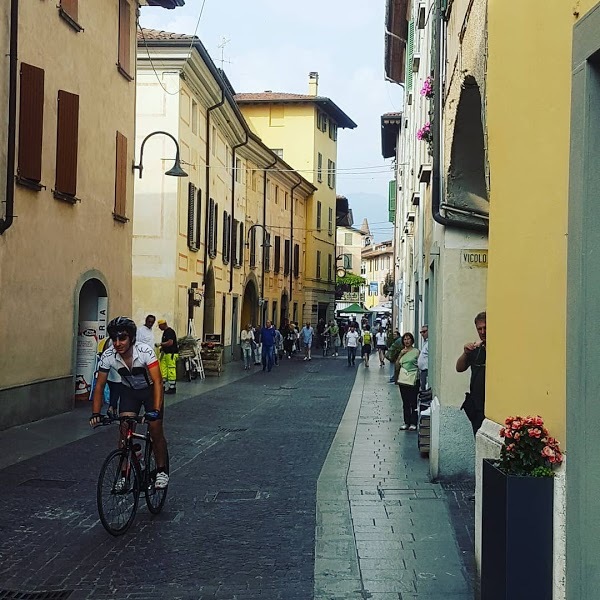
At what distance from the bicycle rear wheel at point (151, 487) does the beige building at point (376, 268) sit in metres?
88.9

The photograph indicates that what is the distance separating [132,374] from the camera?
311 inches

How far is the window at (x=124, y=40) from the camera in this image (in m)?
20.3

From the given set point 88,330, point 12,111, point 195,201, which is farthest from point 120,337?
point 195,201

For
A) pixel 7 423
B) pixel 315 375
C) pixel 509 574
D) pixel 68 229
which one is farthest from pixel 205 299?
pixel 509 574

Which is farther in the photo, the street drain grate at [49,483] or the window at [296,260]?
the window at [296,260]

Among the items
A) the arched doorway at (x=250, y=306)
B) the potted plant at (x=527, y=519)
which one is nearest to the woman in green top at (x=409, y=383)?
the potted plant at (x=527, y=519)

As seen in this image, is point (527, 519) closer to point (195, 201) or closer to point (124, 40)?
point (124, 40)

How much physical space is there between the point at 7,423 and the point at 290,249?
38946 millimetres

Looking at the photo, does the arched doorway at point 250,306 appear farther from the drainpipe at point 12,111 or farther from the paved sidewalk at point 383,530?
the paved sidewalk at point 383,530

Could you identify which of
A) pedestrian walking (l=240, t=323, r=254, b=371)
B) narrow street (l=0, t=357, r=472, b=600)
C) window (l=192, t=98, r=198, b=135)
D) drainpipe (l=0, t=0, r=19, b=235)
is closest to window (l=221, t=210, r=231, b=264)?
pedestrian walking (l=240, t=323, r=254, b=371)

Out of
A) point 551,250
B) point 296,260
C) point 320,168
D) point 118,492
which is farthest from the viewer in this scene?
point 320,168

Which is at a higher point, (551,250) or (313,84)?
(313,84)

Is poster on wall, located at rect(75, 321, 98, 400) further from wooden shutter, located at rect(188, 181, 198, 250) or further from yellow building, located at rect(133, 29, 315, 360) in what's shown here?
wooden shutter, located at rect(188, 181, 198, 250)

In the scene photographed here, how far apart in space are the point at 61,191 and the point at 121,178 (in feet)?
12.5
